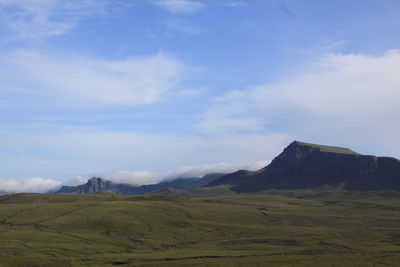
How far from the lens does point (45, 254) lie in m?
119

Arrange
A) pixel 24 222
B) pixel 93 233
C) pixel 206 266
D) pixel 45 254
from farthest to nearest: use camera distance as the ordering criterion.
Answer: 1. pixel 24 222
2. pixel 93 233
3. pixel 45 254
4. pixel 206 266

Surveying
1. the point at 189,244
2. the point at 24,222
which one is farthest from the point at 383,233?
the point at 24,222

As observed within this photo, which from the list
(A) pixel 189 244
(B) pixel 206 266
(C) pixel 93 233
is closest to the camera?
(B) pixel 206 266

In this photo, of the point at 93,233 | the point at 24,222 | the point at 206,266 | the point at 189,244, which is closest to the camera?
the point at 206,266

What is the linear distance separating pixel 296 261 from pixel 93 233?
97367mm

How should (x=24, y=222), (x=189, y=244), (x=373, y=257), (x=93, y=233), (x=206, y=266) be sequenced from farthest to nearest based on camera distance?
1. (x=24, y=222)
2. (x=93, y=233)
3. (x=189, y=244)
4. (x=373, y=257)
5. (x=206, y=266)

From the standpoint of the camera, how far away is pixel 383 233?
160 m

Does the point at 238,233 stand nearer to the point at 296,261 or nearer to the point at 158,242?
the point at 158,242

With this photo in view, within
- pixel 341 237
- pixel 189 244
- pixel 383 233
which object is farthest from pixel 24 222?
pixel 383 233

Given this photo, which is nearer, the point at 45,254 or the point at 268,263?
the point at 268,263

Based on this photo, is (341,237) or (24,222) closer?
(341,237)

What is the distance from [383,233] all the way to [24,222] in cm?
13892

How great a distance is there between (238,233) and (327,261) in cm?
8473

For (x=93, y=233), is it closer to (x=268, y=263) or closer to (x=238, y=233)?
(x=238, y=233)
